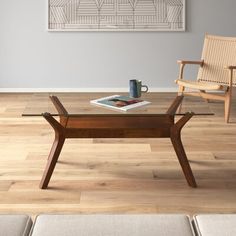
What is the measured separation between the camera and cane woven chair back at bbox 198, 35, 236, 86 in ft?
15.8

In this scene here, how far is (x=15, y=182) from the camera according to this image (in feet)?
9.80

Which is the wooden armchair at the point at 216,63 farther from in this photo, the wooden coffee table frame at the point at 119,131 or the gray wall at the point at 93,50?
the wooden coffee table frame at the point at 119,131

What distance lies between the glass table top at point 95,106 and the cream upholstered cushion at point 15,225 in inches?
55.6

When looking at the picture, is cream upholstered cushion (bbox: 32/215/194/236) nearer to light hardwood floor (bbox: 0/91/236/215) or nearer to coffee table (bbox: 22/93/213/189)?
light hardwood floor (bbox: 0/91/236/215)

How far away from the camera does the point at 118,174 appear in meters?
3.13

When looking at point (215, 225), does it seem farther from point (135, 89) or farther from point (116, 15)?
point (116, 15)

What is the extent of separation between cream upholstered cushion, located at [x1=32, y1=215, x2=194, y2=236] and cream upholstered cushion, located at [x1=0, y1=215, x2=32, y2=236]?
0.09 ft

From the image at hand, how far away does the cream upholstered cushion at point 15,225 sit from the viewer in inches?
54.7

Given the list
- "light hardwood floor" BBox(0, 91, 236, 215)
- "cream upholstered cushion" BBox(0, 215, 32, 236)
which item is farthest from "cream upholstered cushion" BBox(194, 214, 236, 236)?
"light hardwood floor" BBox(0, 91, 236, 215)

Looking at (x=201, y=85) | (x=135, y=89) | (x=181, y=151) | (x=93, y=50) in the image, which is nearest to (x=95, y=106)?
(x=135, y=89)

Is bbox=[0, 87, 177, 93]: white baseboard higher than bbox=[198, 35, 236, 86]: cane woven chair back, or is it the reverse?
bbox=[198, 35, 236, 86]: cane woven chair back

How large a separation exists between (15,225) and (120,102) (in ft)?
5.69

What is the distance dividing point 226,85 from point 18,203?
8.67ft

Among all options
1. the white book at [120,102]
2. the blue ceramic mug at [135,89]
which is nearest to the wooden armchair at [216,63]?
the blue ceramic mug at [135,89]
